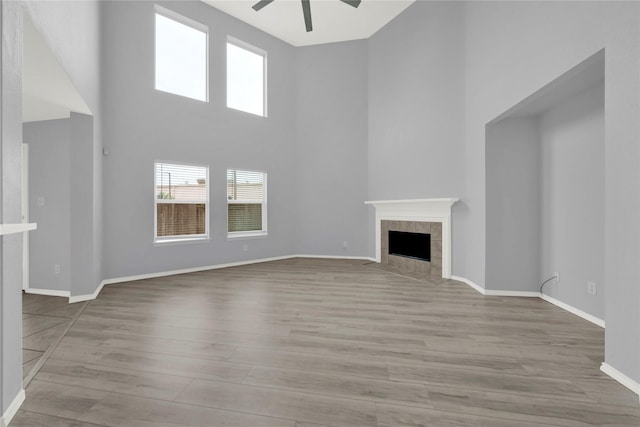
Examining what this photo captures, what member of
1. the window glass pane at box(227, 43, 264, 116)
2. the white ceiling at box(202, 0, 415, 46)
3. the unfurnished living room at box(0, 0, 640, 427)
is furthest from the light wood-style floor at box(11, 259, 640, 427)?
the white ceiling at box(202, 0, 415, 46)

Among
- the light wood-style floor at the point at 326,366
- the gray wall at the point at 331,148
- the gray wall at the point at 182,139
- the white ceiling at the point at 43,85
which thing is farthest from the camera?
the gray wall at the point at 331,148

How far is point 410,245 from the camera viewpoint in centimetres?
573

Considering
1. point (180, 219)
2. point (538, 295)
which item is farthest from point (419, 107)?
point (180, 219)

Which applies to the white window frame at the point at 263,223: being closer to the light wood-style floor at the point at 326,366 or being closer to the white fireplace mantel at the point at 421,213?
the white fireplace mantel at the point at 421,213

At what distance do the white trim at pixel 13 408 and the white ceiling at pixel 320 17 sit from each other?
6244 millimetres

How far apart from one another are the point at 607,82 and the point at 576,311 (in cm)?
236

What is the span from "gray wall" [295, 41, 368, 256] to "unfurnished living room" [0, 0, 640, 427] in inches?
2.0

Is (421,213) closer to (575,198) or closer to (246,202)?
(575,198)

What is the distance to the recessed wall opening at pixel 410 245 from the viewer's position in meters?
5.39

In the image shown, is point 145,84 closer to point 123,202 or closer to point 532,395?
point 123,202

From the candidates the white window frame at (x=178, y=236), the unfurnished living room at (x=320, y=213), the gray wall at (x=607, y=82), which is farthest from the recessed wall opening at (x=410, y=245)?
the white window frame at (x=178, y=236)

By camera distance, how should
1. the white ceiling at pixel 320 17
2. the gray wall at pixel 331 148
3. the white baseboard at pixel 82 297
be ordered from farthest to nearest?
the gray wall at pixel 331 148
the white ceiling at pixel 320 17
the white baseboard at pixel 82 297

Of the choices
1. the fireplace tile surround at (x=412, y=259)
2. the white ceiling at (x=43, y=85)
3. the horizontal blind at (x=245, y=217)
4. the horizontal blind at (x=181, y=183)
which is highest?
the white ceiling at (x=43, y=85)

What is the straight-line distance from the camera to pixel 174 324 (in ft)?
9.97
